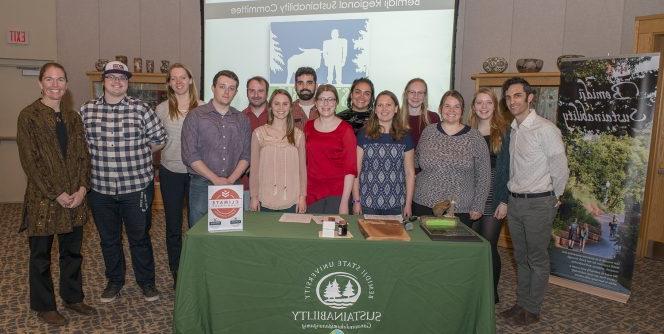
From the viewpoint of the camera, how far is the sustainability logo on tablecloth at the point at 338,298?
83.6 inches

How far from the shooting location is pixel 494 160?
3.01 metres

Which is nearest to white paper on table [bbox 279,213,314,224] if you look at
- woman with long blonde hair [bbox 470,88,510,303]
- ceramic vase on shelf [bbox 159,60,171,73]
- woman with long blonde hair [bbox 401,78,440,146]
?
woman with long blonde hair [bbox 401,78,440,146]

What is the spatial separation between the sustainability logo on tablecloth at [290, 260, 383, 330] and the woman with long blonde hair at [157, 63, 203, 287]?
4.50ft

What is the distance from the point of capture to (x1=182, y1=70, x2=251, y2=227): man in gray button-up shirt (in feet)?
9.34

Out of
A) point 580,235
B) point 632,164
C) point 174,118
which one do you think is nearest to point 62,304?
point 174,118

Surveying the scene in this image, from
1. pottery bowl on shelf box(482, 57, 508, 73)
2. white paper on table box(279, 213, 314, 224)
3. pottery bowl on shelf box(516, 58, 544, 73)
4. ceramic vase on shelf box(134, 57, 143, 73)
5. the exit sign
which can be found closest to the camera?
white paper on table box(279, 213, 314, 224)

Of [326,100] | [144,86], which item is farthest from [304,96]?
[144,86]

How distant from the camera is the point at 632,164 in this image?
10.6ft

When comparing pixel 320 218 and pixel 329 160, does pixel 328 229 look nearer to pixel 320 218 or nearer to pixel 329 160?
pixel 320 218

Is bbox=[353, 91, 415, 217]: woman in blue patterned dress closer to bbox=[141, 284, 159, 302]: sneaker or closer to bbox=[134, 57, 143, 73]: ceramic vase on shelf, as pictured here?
bbox=[141, 284, 159, 302]: sneaker

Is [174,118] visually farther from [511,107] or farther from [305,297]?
[511,107]

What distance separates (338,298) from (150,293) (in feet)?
5.15

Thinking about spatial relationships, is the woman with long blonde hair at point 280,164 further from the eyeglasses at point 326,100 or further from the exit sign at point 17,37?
the exit sign at point 17,37

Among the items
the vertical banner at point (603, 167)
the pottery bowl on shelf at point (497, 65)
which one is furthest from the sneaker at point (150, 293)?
the pottery bowl on shelf at point (497, 65)
